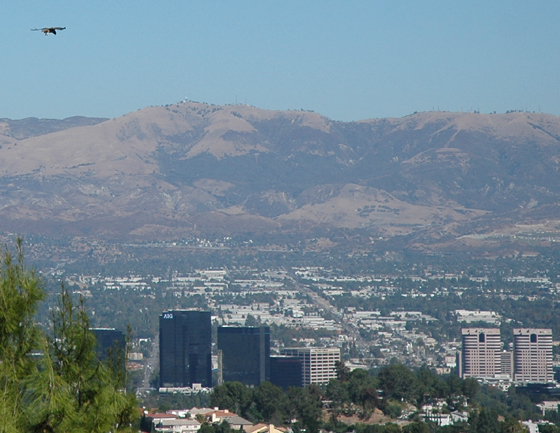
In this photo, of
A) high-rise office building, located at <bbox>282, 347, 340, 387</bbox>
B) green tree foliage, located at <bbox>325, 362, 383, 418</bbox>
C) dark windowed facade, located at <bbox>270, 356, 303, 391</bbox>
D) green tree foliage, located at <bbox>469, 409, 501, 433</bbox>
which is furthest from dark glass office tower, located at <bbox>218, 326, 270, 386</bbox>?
green tree foliage, located at <bbox>469, 409, 501, 433</bbox>

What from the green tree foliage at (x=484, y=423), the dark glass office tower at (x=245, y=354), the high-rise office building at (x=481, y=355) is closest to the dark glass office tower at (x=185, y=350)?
the dark glass office tower at (x=245, y=354)

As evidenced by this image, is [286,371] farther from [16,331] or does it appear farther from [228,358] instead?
[16,331]

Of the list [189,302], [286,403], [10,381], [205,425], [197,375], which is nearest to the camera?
[10,381]

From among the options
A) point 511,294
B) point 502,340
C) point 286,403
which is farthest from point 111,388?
point 511,294

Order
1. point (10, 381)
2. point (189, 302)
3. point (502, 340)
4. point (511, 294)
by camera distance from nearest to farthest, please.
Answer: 1. point (10, 381)
2. point (502, 340)
3. point (189, 302)
4. point (511, 294)

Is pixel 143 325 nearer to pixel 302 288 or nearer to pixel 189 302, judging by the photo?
pixel 189 302

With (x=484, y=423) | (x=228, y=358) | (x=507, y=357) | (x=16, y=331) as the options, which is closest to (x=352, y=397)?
(x=484, y=423)

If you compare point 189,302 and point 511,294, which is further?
point 511,294

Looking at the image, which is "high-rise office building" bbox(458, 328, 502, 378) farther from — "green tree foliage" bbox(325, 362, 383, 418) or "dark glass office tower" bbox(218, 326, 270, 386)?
"green tree foliage" bbox(325, 362, 383, 418)
